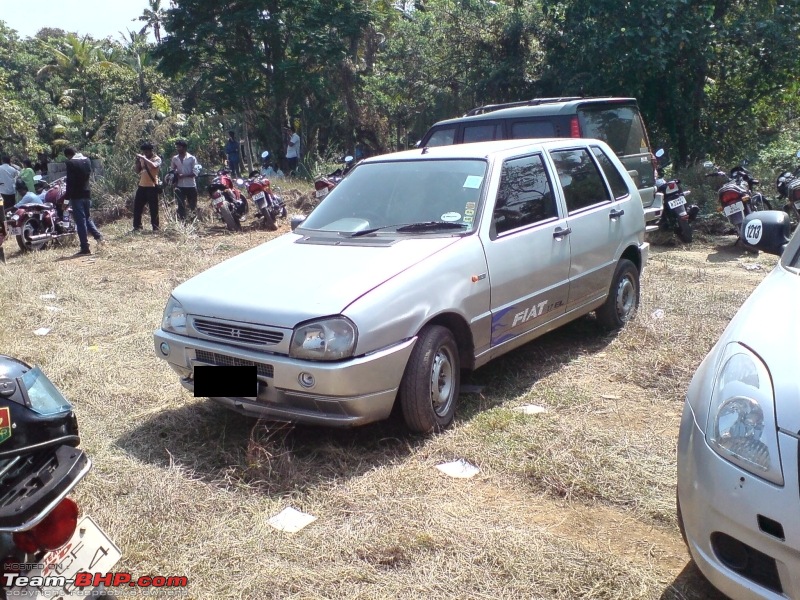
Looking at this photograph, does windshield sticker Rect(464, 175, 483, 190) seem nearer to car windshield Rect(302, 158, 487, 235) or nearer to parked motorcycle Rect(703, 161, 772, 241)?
car windshield Rect(302, 158, 487, 235)

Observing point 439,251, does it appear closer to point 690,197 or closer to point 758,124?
point 690,197

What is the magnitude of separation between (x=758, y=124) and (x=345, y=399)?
48.2ft

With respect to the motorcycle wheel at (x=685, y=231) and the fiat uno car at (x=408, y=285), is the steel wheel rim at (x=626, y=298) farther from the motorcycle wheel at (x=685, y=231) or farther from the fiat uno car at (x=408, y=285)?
the motorcycle wheel at (x=685, y=231)

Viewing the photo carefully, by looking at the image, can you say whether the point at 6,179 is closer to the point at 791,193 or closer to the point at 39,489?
the point at 791,193

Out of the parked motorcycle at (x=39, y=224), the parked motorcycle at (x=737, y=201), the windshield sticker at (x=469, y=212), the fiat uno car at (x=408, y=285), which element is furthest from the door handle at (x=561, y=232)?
the parked motorcycle at (x=39, y=224)

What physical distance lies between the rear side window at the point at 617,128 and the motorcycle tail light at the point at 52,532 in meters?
7.54

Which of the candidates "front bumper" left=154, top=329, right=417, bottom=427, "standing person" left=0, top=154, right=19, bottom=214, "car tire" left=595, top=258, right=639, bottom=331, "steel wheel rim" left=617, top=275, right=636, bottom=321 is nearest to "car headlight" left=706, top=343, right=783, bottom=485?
"front bumper" left=154, top=329, right=417, bottom=427

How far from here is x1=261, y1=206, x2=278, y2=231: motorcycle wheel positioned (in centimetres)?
1285

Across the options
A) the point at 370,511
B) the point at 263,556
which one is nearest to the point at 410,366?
the point at 370,511

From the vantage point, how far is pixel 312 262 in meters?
4.52

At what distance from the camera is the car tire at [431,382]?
4180 millimetres

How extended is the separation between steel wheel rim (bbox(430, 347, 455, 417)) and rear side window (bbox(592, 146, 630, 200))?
8.31 ft

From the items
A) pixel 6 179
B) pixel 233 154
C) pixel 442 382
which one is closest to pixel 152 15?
pixel 233 154

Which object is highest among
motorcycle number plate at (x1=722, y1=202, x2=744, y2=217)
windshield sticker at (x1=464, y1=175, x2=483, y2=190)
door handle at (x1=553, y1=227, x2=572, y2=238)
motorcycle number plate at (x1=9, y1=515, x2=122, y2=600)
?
windshield sticker at (x1=464, y1=175, x2=483, y2=190)
